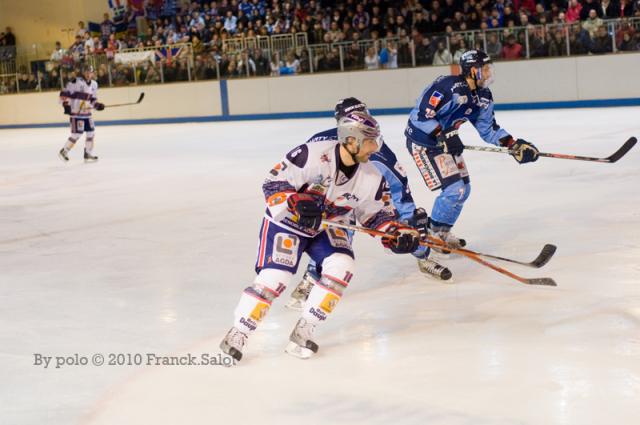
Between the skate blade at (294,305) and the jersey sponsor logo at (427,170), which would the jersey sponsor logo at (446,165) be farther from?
the skate blade at (294,305)

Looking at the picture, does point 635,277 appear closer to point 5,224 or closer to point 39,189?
point 5,224

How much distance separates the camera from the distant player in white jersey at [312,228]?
13.3 feet

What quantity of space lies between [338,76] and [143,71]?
5.04m

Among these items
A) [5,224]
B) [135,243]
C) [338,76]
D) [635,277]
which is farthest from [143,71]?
[635,277]

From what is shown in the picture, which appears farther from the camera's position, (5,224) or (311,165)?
(5,224)

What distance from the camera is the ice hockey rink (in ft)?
11.8

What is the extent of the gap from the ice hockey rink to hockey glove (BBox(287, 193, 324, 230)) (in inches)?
24.1

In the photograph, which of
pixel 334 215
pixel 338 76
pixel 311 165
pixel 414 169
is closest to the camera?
pixel 311 165

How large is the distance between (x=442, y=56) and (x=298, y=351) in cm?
1460

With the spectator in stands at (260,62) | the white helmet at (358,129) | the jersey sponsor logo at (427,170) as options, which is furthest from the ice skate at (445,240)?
the spectator in stands at (260,62)

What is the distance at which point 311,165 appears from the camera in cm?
409

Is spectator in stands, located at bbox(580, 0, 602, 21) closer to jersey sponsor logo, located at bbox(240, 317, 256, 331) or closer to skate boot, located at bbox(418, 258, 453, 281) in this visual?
skate boot, located at bbox(418, 258, 453, 281)

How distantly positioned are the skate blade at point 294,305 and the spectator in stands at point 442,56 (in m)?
13.6

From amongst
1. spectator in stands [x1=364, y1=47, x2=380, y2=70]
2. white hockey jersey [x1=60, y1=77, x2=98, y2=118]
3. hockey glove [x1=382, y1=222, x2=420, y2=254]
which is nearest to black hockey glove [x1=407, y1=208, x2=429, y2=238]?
hockey glove [x1=382, y1=222, x2=420, y2=254]
